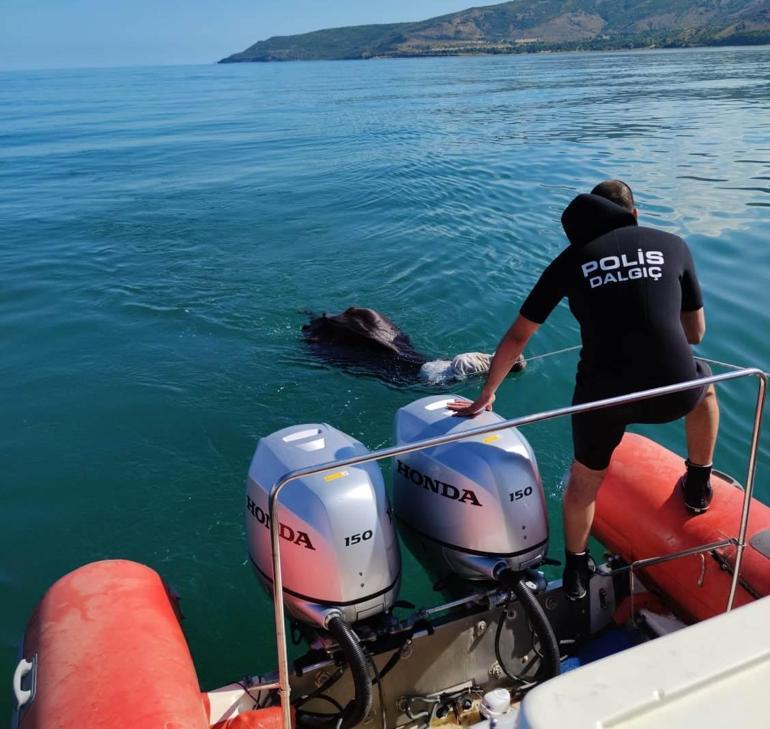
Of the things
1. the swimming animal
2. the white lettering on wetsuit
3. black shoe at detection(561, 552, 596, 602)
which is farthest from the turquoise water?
the white lettering on wetsuit

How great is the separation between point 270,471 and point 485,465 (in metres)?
1.06

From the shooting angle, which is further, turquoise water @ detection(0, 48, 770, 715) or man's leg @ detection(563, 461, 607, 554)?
turquoise water @ detection(0, 48, 770, 715)

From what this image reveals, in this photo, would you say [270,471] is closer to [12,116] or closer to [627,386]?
[627,386]

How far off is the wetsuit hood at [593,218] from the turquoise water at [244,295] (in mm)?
2659

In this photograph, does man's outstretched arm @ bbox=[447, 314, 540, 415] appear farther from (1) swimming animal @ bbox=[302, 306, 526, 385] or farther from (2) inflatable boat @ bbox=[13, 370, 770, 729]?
(1) swimming animal @ bbox=[302, 306, 526, 385]

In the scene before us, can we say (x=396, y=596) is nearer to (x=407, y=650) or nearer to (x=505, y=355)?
(x=407, y=650)

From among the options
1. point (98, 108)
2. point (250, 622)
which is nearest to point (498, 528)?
point (250, 622)

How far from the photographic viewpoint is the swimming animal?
7934 mm

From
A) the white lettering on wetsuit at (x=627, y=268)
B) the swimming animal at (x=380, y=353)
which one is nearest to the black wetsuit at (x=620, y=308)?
the white lettering on wetsuit at (x=627, y=268)

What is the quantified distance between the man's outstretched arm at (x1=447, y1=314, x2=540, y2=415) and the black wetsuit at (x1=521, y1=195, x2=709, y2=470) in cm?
8

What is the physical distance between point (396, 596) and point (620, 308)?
Result: 172cm

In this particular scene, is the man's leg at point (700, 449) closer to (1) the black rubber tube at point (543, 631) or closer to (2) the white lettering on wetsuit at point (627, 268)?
(2) the white lettering on wetsuit at point (627, 268)

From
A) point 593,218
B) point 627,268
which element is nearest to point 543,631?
point 627,268

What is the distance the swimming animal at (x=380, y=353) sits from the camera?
312 inches
